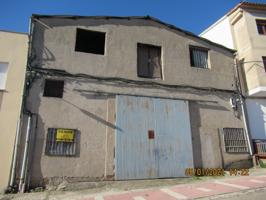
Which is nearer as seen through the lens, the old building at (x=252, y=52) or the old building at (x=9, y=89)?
the old building at (x=9, y=89)

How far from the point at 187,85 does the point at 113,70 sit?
3.68 m

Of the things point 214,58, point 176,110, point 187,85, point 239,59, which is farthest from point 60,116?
point 239,59

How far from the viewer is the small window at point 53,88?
876 centimetres

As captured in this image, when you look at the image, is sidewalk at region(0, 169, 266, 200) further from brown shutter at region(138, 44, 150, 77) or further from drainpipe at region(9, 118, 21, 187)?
brown shutter at region(138, 44, 150, 77)

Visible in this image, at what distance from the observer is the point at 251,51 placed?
465 inches

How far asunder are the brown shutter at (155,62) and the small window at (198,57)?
1.90 m

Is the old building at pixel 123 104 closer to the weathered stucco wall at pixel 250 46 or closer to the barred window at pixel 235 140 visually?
the barred window at pixel 235 140

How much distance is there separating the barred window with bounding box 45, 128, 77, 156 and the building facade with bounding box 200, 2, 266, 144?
349 inches

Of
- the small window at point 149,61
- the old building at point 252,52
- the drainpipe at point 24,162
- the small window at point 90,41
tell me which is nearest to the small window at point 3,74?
the drainpipe at point 24,162

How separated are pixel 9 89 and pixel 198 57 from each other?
9.12 meters

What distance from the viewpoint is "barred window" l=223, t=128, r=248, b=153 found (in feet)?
33.9

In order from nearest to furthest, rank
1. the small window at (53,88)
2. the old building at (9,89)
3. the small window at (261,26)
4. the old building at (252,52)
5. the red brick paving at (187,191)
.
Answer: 1. the red brick paving at (187,191)
2. the old building at (9,89)
3. the small window at (53,88)
4. the old building at (252,52)
5. the small window at (261,26)

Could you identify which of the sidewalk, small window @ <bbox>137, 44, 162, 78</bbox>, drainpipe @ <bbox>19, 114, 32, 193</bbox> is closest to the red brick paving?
the sidewalk

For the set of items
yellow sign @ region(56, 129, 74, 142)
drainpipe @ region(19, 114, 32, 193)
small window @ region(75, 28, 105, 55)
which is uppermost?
small window @ region(75, 28, 105, 55)
